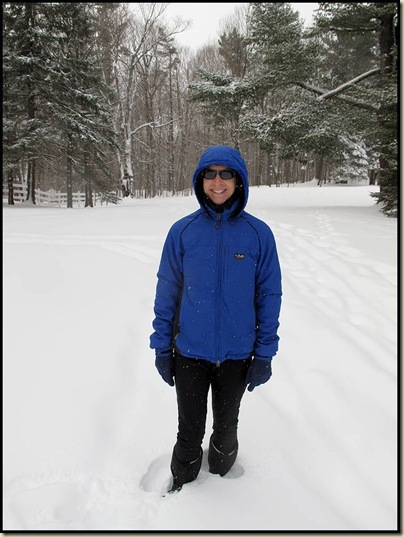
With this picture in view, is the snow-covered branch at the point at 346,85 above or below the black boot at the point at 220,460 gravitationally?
above

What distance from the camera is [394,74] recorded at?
9.68 m

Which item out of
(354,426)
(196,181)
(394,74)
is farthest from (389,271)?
(394,74)

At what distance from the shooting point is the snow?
1.89 m

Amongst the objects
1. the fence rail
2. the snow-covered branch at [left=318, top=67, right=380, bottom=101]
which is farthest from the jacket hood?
the fence rail

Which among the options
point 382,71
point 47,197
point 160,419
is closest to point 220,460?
point 160,419

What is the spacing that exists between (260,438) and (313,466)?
38 centimetres

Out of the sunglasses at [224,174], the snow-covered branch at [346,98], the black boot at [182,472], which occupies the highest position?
the snow-covered branch at [346,98]

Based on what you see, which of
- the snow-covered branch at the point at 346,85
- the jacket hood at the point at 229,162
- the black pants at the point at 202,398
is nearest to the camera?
the jacket hood at the point at 229,162

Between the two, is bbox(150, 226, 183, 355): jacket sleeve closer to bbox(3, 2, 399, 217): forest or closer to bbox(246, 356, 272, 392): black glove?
bbox(246, 356, 272, 392): black glove

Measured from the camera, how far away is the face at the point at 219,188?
1.76 m

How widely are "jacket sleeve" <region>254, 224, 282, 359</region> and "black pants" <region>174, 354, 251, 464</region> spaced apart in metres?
0.15

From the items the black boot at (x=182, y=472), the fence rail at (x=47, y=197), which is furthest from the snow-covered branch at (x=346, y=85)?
the fence rail at (x=47, y=197)

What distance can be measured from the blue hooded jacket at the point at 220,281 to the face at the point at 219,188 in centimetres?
6

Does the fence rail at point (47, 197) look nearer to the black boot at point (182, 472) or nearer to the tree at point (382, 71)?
the tree at point (382, 71)
